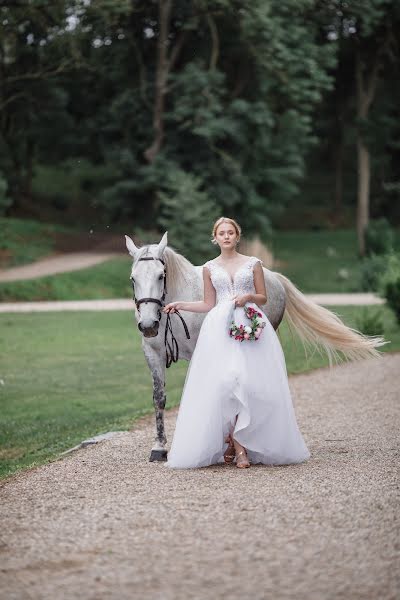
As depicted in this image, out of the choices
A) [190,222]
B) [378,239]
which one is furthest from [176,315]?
[378,239]

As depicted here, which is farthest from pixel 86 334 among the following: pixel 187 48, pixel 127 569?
pixel 187 48

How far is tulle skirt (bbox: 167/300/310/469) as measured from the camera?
7668 millimetres

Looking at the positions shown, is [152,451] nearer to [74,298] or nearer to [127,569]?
[127,569]

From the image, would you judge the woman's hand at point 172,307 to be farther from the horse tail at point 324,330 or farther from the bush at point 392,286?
the bush at point 392,286

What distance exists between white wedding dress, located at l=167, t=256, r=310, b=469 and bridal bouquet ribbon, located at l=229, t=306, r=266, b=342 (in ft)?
0.13

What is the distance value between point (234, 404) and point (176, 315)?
1.28 metres

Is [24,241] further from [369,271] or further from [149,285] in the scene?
[149,285]

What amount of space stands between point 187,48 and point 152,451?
30791mm

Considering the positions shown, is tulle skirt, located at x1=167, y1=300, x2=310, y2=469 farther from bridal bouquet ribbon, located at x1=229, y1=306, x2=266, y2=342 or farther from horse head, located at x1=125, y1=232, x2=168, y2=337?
horse head, located at x1=125, y1=232, x2=168, y2=337

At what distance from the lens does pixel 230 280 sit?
26.4ft

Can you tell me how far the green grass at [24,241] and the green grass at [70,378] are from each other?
9.50 m

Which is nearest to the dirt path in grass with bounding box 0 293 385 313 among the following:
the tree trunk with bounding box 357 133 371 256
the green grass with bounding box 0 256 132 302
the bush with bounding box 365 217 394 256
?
the green grass with bounding box 0 256 132 302

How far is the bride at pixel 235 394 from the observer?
7.68 metres

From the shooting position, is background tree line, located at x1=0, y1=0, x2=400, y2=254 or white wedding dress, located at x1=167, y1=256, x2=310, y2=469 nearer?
white wedding dress, located at x1=167, y1=256, x2=310, y2=469
